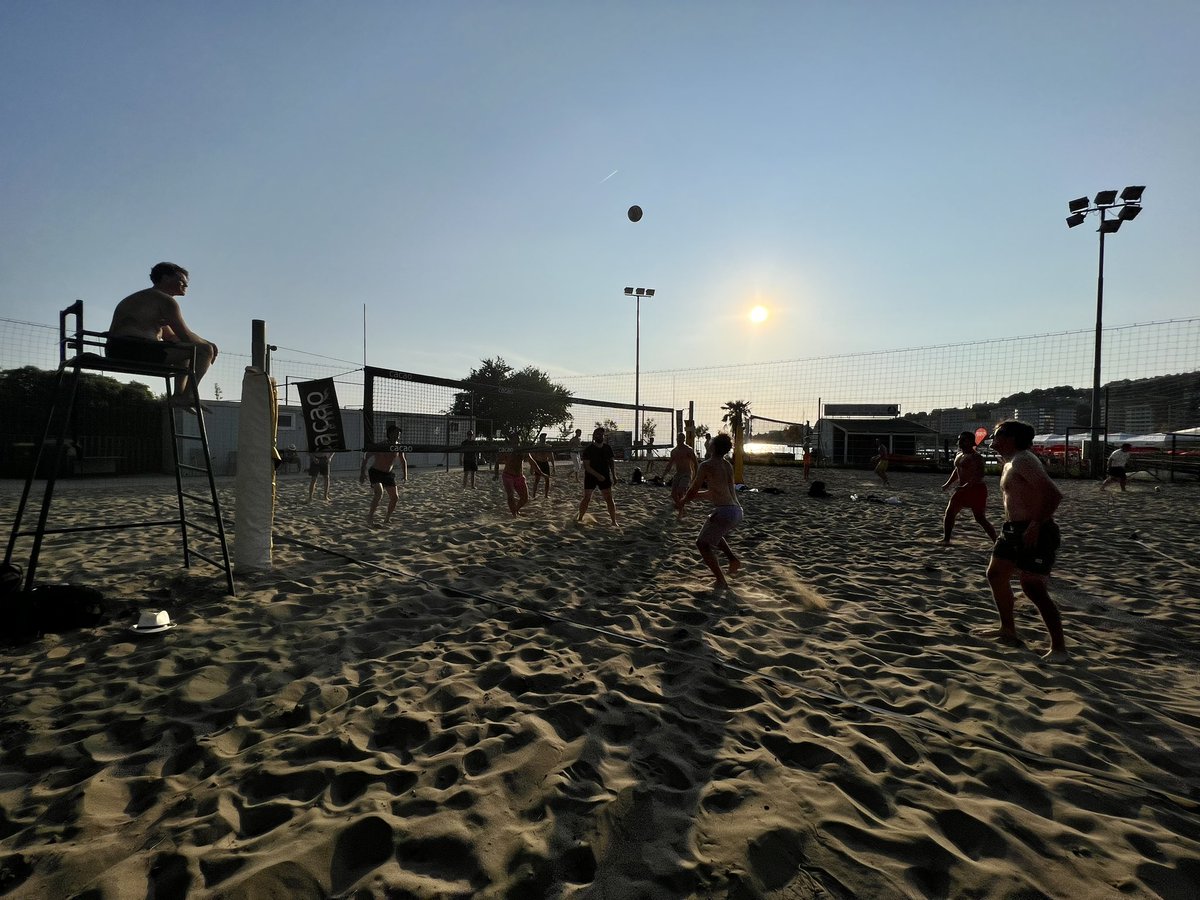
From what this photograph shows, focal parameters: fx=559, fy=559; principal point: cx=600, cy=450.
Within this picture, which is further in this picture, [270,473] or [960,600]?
[270,473]

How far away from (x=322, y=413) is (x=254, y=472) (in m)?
1.61

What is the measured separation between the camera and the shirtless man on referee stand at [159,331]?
3.72m

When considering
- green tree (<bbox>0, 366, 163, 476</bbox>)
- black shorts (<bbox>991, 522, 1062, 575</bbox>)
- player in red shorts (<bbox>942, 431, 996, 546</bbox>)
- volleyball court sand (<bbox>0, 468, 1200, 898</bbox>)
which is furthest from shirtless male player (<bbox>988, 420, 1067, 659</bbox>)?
green tree (<bbox>0, 366, 163, 476</bbox>)

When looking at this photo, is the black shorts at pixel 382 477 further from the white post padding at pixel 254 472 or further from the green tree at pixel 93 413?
the green tree at pixel 93 413

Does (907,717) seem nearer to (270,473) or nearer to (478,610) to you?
(478,610)

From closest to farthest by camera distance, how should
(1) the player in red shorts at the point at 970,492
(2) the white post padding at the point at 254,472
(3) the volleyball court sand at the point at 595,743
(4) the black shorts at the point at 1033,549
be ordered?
(3) the volleyball court sand at the point at 595,743
(4) the black shorts at the point at 1033,549
(2) the white post padding at the point at 254,472
(1) the player in red shorts at the point at 970,492

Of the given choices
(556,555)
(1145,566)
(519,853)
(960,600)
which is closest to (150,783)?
(519,853)

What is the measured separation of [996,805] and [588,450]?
22.0 ft

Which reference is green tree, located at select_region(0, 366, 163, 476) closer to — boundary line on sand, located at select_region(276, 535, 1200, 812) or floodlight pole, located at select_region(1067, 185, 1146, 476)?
boundary line on sand, located at select_region(276, 535, 1200, 812)

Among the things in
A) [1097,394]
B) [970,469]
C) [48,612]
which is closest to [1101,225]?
[1097,394]

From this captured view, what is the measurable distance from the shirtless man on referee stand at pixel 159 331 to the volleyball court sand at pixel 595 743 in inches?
68.2

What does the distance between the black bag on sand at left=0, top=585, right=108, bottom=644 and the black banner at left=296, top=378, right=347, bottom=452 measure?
293 cm

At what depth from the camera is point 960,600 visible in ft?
14.9

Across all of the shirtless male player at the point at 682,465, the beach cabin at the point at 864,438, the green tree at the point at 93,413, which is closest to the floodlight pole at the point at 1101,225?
the beach cabin at the point at 864,438
